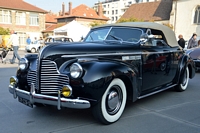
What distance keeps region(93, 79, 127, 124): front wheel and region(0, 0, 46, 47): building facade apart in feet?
110

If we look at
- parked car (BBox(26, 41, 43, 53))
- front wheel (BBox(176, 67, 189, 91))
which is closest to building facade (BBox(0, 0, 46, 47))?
parked car (BBox(26, 41, 43, 53))

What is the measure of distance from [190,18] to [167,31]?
3276 cm

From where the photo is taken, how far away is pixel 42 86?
3275 mm

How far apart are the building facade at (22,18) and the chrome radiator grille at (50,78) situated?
3345 cm

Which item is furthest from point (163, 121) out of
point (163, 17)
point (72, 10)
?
point (72, 10)

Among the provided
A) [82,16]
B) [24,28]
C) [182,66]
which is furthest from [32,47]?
[82,16]

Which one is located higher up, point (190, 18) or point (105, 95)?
point (190, 18)

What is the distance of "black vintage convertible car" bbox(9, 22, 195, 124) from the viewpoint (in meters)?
3.06

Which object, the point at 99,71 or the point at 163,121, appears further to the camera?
the point at 163,121

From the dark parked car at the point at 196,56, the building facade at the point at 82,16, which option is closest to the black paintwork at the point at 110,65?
the dark parked car at the point at 196,56

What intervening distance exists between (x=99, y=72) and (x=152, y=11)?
1779 inches

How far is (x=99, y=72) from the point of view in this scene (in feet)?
10.3

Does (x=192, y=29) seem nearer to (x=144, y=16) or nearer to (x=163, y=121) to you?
(x=144, y=16)

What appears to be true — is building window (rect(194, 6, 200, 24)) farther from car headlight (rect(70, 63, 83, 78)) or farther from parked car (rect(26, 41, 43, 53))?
car headlight (rect(70, 63, 83, 78))
